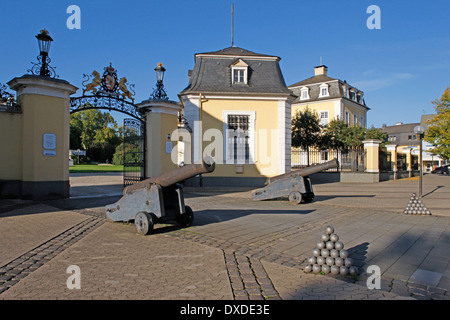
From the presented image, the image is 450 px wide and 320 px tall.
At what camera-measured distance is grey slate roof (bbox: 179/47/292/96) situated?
16641 mm

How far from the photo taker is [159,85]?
13930mm

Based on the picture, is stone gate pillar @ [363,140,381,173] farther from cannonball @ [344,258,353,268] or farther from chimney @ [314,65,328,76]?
chimney @ [314,65,328,76]

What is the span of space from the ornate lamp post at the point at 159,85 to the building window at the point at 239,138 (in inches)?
153

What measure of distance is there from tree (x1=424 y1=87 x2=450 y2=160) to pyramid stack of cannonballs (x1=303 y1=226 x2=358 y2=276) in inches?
835

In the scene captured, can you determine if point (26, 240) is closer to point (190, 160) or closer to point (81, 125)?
point (190, 160)

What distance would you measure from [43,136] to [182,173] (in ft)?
23.3

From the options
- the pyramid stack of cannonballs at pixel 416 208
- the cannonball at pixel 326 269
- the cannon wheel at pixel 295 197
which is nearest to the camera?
the cannonball at pixel 326 269

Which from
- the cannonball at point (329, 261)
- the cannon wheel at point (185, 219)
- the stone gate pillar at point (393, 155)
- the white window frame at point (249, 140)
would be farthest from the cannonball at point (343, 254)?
the stone gate pillar at point (393, 155)

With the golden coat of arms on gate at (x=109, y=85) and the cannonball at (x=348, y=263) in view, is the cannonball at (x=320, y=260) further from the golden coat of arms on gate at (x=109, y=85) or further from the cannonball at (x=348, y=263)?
the golden coat of arms on gate at (x=109, y=85)

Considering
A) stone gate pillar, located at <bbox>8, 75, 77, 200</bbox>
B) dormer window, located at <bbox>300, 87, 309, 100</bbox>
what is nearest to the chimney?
dormer window, located at <bbox>300, 87, 309, 100</bbox>

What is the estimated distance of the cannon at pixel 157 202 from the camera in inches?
230

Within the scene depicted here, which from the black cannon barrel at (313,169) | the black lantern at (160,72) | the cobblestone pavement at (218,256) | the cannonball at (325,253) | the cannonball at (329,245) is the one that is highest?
the black lantern at (160,72)
